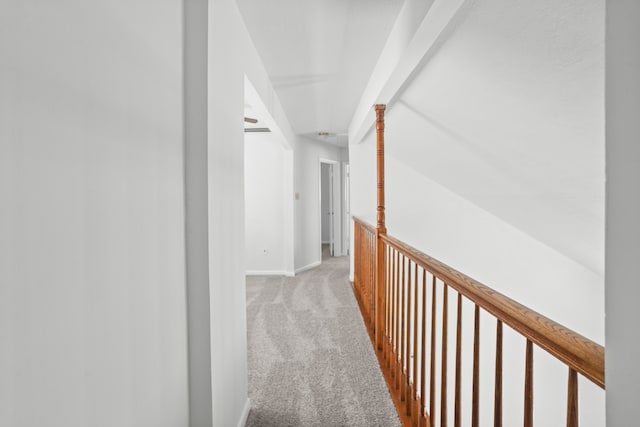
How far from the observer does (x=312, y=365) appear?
2.83 m

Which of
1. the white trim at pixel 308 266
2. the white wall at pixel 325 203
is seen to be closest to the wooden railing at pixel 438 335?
the white trim at pixel 308 266

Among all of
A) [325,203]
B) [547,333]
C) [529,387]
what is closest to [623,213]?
[547,333]

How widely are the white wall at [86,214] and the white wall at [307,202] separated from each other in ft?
16.6

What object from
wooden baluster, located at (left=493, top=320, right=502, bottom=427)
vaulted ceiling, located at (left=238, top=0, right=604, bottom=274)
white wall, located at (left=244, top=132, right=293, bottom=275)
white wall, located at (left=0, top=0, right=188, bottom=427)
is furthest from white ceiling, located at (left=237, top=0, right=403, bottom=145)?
white wall, located at (left=244, top=132, right=293, bottom=275)

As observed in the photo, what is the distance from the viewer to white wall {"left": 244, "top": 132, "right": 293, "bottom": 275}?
6.23 m

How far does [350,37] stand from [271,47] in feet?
1.94

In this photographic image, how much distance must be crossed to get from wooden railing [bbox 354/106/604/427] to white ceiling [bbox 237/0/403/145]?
0.56 metres

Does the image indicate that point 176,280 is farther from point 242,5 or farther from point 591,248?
point 591,248

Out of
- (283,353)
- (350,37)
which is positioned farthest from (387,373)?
(350,37)

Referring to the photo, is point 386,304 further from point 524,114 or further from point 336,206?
point 336,206

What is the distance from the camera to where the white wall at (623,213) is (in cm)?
54

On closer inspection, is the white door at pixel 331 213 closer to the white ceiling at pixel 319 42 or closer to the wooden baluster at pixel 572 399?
the white ceiling at pixel 319 42

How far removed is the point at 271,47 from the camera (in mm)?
2691

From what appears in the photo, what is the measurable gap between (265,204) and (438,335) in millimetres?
3517
